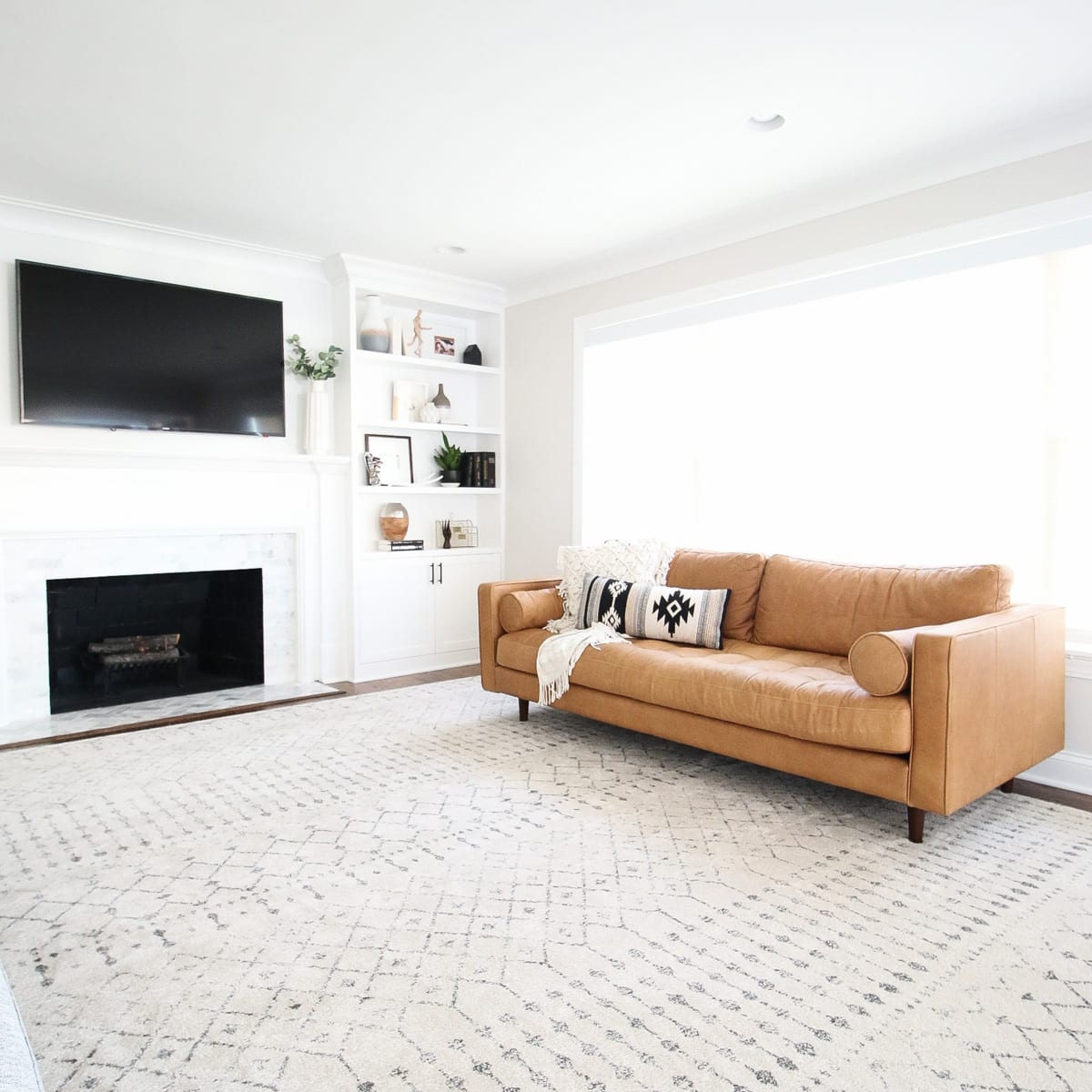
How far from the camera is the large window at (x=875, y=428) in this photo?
3355 millimetres

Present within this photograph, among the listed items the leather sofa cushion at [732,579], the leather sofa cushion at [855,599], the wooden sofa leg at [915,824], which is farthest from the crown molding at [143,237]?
the wooden sofa leg at [915,824]

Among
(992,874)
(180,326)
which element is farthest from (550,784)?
(180,326)

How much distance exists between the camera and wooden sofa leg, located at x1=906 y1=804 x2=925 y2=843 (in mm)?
2541

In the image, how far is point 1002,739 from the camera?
2688 millimetres

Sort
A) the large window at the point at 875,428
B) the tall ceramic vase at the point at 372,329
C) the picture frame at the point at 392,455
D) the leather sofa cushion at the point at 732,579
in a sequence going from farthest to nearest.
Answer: the picture frame at the point at 392,455
the tall ceramic vase at the point at 372,329
the leather sofa cushion at the point at 732,579
the large window at the point at 875,428

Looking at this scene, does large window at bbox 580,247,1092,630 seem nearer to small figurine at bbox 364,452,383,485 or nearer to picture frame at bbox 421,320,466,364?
picture frame at bbox 421,320,466,364

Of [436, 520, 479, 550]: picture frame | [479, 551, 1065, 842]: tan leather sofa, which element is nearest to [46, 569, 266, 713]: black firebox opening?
[436, 520, 479, 550]: picture frame

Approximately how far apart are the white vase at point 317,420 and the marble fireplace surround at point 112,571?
1.69ft

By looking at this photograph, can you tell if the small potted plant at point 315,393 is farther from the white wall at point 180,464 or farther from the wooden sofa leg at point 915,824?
the wooden sofa leg at point 915,824

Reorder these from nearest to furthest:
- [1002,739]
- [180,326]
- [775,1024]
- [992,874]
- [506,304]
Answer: [775,1024], [992,874], [1002,739], [180,326], [506,304]

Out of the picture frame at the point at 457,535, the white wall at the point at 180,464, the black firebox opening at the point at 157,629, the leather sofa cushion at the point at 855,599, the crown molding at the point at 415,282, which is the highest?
the crown molding at the point at 415,282

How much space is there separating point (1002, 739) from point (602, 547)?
1979 millimetres

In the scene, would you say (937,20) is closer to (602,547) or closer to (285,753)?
(602,547)

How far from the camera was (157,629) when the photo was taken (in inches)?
182
